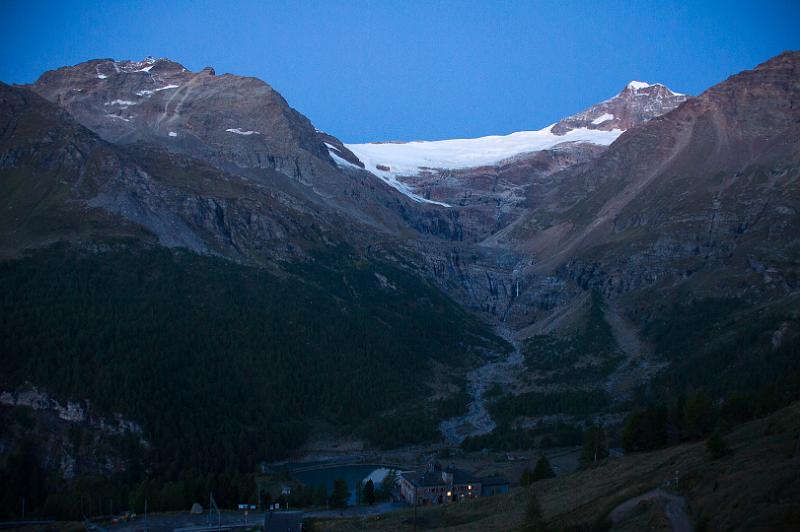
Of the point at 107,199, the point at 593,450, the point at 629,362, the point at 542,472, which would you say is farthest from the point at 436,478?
the point at 107,199

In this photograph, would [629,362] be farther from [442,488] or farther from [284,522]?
[284,522]

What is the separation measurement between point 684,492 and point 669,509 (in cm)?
279

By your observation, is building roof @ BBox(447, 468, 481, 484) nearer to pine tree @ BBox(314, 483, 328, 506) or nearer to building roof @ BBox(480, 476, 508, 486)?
building roof @ BBox(480, 476, 508, 486)

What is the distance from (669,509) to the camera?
136 ft

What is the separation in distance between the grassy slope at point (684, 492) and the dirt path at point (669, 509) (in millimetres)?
512

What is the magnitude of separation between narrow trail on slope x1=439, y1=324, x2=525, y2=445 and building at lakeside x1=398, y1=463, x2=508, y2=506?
36.8 metres

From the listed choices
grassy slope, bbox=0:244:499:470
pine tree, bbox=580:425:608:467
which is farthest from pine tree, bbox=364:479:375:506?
grassy slope, bbox=0:244:499:470

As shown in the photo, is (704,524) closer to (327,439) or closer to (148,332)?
(327,439)

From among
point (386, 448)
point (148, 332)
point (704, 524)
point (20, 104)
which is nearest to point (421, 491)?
point (386, 448)

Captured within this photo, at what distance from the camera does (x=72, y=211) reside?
15588cm

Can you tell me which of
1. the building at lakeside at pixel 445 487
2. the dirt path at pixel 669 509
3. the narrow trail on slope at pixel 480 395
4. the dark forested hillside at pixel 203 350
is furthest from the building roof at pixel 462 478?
the dirt path at pixel 669 509

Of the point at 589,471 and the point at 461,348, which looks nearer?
the point at 589,471

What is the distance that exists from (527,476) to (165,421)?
49.8m

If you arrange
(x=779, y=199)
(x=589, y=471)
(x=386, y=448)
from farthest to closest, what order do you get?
(x=779, y=199) → (x=386, y=448) → (x=589, y=471)
